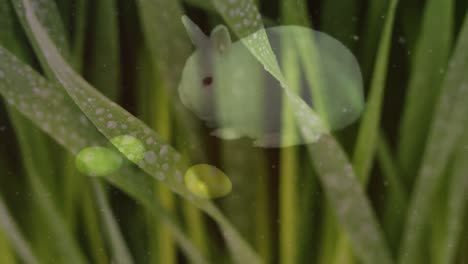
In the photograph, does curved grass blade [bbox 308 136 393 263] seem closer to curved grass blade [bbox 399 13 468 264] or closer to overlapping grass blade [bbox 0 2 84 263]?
curved grass blade [bbox 399 13 468 264]

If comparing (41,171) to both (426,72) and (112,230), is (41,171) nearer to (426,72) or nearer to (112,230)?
(112,230)

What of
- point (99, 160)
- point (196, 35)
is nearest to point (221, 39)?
point (196, 35)

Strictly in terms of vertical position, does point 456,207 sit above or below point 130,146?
below

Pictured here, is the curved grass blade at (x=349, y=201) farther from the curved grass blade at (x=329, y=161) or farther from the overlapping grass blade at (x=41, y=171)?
the overlapping grass blade at (x=41, y=171)

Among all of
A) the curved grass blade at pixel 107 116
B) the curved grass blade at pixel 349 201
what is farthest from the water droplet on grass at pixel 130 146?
the curved grass blade at pixel 349 201

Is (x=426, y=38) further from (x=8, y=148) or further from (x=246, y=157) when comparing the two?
(x=8, y=148)

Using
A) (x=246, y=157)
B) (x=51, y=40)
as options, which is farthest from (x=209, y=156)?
(x=51, y=40)

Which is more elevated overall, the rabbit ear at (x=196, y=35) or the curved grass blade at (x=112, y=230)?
the rabbit ear at (x=196, y=35)
